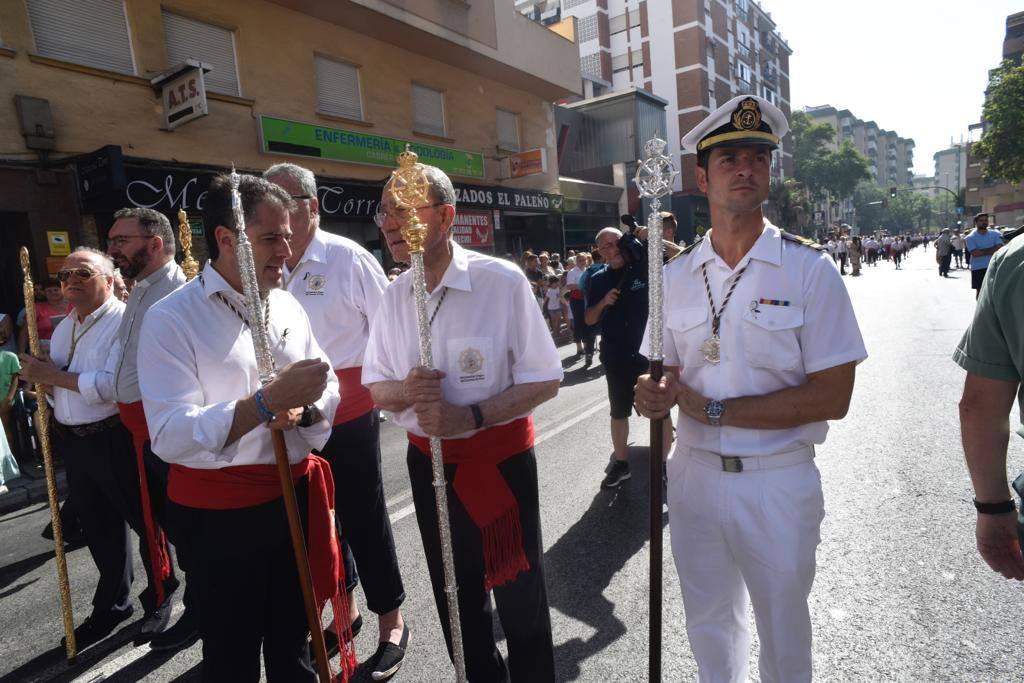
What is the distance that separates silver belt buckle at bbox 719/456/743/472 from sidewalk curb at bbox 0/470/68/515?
239 inches

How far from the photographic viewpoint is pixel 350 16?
11.9m

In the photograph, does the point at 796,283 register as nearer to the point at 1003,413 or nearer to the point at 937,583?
the point at 1003,413

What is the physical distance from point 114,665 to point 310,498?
5.78 ft

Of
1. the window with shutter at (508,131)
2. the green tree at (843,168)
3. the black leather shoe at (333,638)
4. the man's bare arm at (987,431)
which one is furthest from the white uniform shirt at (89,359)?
the green tree at (843,168)

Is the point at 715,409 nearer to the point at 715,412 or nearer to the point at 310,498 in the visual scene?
the point at 715,412

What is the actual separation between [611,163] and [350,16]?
16.2 m

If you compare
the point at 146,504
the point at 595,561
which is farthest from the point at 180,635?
the point at 595,561

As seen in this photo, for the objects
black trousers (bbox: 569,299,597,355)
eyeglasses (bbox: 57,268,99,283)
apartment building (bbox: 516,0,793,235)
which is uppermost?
apartment building (bbox: 516,0,793,235)

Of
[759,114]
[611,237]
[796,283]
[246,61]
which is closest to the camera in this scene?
[796,283]

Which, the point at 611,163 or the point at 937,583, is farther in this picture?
the point at 611,163

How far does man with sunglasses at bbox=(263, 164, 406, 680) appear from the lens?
2896 mm

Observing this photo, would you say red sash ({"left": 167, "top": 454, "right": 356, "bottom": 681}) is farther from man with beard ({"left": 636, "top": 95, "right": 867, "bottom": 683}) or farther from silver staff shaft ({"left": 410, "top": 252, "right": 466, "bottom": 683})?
man with beard ({"left": 636, "top": 95, "right": 867, "bottom": 683})

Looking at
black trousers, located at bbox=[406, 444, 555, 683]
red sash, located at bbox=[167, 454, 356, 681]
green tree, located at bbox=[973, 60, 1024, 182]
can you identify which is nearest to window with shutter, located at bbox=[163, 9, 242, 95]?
red sash, located at bbox=[167, 454, 356, 681]

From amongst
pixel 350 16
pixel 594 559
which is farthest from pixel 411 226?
pixel 350 16
